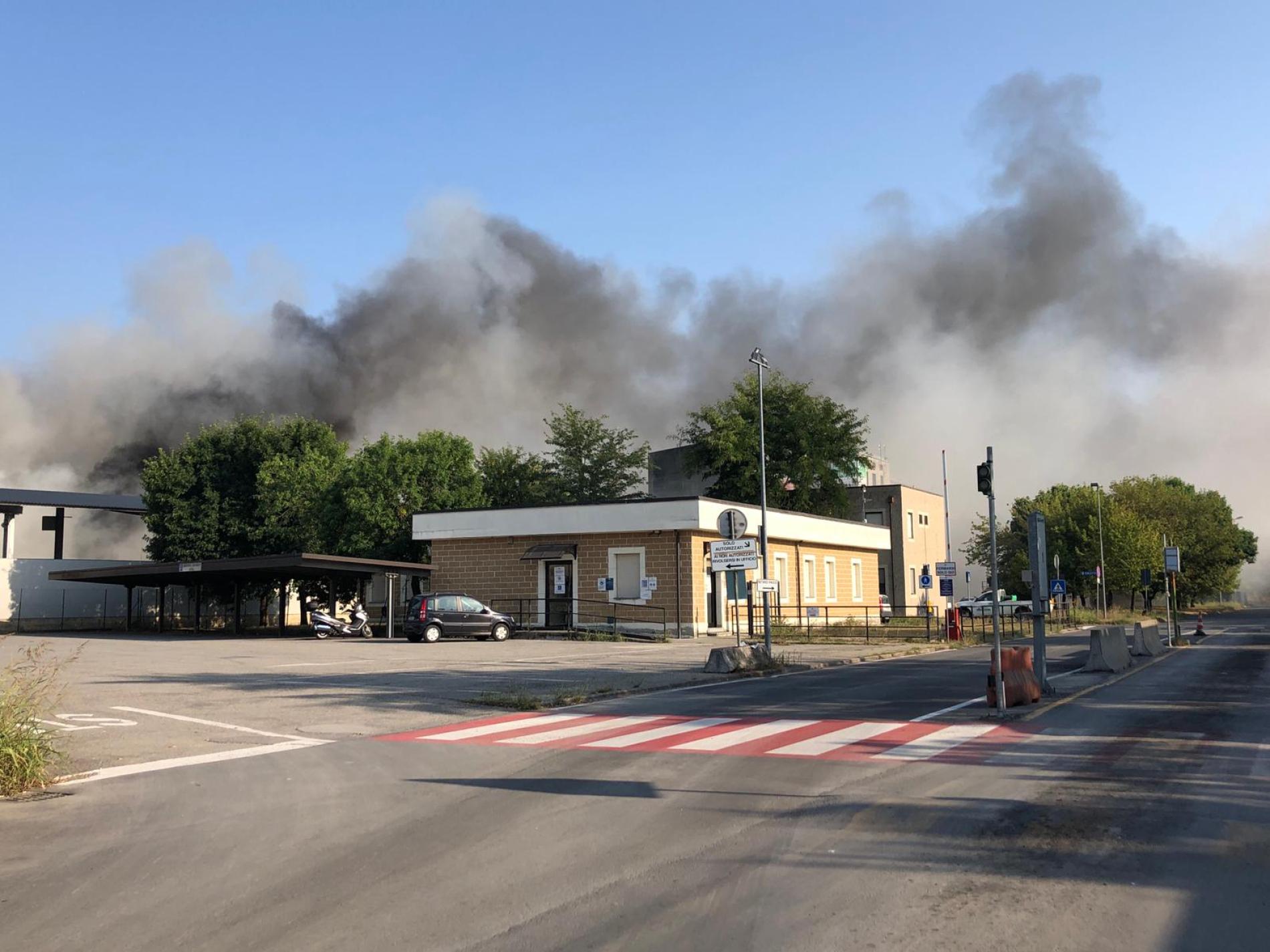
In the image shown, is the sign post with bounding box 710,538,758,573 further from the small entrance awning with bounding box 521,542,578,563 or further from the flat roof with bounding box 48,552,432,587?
the flat roof with bounding box 48,552,432,587

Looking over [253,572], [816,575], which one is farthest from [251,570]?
[816,575]

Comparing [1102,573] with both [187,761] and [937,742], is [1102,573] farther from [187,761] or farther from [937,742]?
[187,761]

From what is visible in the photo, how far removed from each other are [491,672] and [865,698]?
336 inches

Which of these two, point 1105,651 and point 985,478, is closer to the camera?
point 985,478

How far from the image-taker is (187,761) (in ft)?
34.8

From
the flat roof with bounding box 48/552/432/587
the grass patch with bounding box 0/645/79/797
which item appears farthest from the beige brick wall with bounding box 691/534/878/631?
the grass patch with bounding box 0/645/79/797

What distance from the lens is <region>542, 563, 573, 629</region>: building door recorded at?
133 feet

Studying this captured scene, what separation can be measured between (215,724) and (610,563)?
26.8 m

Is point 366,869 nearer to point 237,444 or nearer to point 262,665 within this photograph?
point 262,665

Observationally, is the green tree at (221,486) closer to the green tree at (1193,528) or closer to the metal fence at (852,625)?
the metal fence at (852,625)

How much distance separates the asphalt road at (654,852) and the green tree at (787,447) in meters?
48.6

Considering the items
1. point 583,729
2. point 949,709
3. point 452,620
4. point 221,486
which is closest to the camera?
point 583,729

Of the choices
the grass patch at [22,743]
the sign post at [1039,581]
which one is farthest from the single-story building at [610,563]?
the grass patch at [22,743]

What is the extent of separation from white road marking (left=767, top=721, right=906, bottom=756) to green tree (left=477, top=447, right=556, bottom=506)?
48084mm
